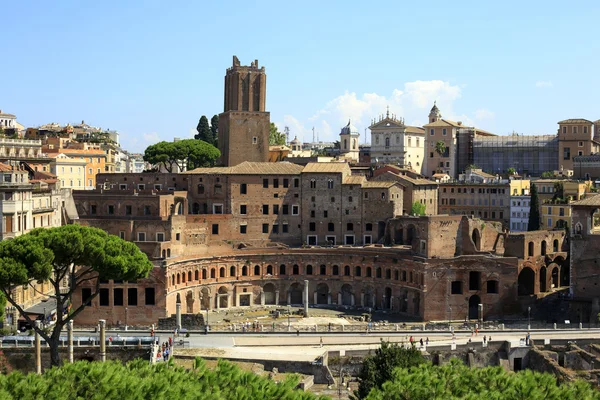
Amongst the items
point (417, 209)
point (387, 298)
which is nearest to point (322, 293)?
point (387, 298)

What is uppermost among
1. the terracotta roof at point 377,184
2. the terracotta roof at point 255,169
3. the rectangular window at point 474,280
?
the terracotta roof at point 255,169

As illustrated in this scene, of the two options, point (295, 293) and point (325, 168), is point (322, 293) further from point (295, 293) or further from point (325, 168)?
point (325, 168)

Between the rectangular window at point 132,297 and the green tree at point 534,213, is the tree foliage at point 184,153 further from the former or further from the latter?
the green tree at point 534,213

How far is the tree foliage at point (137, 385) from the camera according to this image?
107ft

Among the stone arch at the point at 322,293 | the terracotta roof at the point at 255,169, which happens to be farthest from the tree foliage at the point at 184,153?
the stone arch at the point at 322,293

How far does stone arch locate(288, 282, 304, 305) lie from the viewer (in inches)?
3209

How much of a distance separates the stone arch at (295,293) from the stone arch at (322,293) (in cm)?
154

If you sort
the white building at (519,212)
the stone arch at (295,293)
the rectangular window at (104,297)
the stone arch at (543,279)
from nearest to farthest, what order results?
the rectangular window at (104,297), the stone arch at (543,279), the stone arch at (295,293), the white building at (519,212)

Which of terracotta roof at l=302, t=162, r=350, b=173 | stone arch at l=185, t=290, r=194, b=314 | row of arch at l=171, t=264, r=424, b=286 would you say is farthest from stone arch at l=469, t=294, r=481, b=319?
stone arch at l=185, t=290, r=194, b=314

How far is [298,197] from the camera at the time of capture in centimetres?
8588

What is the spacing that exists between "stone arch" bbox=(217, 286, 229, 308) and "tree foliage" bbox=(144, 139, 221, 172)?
69.5ft

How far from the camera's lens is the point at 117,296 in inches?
2783

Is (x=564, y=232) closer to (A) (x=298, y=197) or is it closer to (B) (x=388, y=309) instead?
(B) (x=388, y=309)

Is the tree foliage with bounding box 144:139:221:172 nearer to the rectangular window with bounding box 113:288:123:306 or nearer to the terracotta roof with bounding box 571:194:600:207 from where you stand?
the rectangular window with bounding box 113:288:123:306
